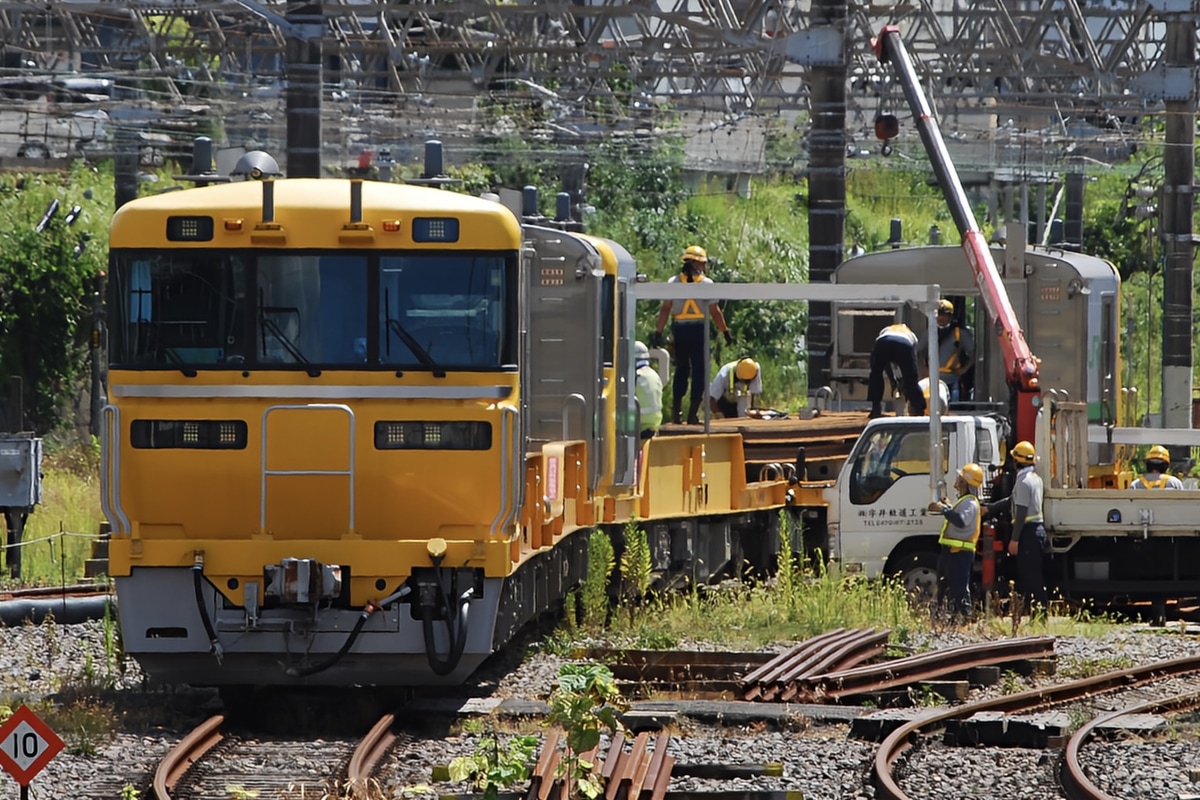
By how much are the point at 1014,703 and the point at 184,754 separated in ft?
17.3

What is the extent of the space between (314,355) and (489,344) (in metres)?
1.02

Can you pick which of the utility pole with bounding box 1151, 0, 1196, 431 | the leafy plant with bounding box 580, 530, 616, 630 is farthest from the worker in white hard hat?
the utility pole with bounding box 1151, 0, 1196, 431

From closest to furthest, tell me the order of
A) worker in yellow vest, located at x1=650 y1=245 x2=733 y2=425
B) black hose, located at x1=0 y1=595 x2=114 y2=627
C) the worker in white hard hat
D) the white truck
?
black hose, located at x1=0 y1=595 x2=114 y2=627
the white truck
the worker in white hard hat
worker in yellow vest, located at x1=650 y1=245 x2=733 y2=425

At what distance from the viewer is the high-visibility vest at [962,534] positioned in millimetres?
17500

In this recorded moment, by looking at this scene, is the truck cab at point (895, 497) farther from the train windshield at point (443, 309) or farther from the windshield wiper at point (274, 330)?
the windshield wiper at point (274, 330)

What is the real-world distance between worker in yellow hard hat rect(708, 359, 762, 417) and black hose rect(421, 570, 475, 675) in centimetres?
1225

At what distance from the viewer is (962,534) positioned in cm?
1755

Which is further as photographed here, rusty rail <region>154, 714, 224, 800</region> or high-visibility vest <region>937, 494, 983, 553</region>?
high-visibility vest <region>937, 494, 983, 553</region>

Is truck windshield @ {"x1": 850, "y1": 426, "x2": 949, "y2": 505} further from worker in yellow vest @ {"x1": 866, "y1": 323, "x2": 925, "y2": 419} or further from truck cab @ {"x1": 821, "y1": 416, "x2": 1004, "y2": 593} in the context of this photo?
worker in yellow vest @ {"x1": 866, "y1": 323, "x2": 925, "y2": 419}

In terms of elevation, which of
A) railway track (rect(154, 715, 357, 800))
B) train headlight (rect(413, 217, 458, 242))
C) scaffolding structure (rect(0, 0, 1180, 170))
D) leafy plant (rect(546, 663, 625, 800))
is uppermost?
scaffolding structure (rect(0, 0, 1180, 170))

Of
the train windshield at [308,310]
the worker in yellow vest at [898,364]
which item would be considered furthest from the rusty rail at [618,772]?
the worker in yellow vest at [898,364]

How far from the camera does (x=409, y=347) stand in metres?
12.3

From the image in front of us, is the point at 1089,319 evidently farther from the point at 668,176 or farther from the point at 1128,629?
the point at 668,176

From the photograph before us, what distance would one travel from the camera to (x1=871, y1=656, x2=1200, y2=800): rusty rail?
413 inches
